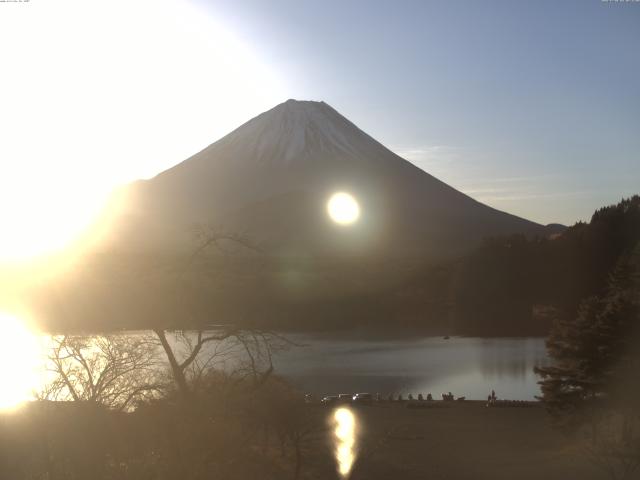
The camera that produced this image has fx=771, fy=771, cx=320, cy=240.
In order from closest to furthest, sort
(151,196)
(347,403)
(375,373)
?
(347,403), (375,373), (151,196)

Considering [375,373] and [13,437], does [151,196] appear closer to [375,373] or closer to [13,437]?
[375,373]

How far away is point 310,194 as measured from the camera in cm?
10506

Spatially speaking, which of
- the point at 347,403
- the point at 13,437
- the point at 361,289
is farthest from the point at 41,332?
the point at 361,289

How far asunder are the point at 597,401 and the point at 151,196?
92.3 m

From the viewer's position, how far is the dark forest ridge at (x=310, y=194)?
307 ft

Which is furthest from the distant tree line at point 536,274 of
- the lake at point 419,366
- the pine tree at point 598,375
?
the pine tree at point 598,375

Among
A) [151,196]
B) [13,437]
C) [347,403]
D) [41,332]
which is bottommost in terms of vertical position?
[347,403]

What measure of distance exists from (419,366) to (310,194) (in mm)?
79138

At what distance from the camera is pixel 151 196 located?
100 meters

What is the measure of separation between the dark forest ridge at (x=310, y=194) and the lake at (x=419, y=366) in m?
52.7

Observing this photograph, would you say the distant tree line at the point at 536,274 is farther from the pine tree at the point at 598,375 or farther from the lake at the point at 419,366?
the pine tree at the point at 598,375

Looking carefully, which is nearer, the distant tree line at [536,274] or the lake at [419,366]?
the lake at [419,366]

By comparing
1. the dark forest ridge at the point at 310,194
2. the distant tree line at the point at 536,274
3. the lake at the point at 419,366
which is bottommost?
the lake at the point at 419,366

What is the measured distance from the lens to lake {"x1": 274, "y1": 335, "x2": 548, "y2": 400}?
2194 centimetres
